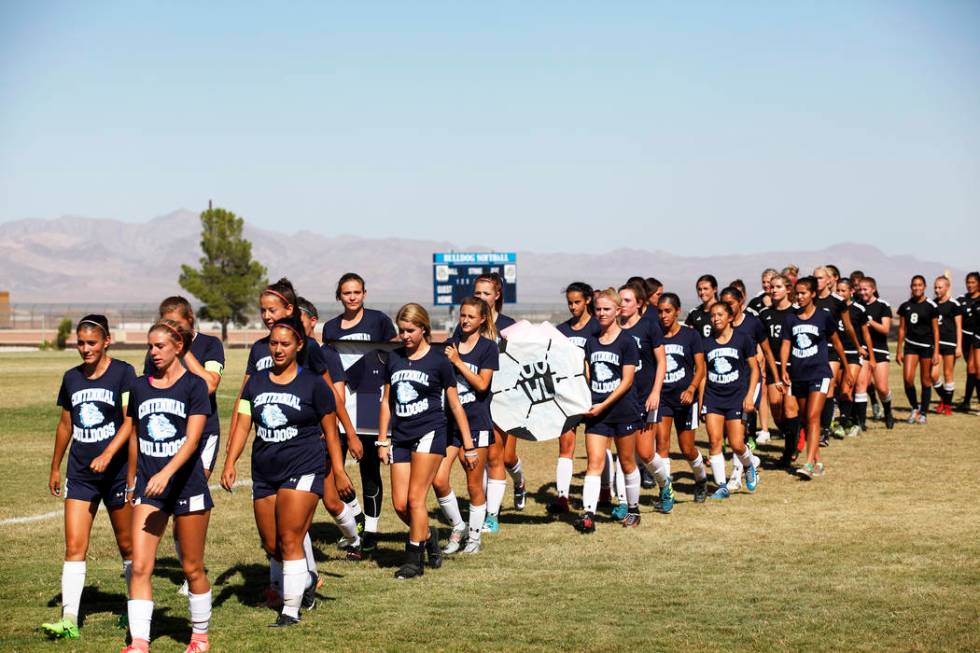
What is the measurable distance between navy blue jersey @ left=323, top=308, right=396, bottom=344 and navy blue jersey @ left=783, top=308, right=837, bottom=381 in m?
5.71

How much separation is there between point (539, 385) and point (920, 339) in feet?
36.8

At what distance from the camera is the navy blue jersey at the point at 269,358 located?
780 cm

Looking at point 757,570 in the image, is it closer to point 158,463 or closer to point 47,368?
point 158,463

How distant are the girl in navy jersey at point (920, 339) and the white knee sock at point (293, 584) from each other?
14392 millimetres

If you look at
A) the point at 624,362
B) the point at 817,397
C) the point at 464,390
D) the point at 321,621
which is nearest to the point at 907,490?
the point at 817,397

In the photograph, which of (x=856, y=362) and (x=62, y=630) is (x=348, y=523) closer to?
Answer: (x=62, y=630)

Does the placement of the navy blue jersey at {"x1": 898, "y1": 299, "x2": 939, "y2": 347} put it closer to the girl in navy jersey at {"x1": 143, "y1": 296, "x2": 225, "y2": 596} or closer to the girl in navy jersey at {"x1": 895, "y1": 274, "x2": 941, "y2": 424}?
the girl in navy jersey at {"x1": 895, "y1": 274, "x2": 941, "y2": 424}

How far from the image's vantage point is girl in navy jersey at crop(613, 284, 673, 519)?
35.9ft

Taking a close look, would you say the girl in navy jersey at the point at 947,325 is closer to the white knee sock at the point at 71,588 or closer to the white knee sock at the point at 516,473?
the white knee sock at the point at 516,473

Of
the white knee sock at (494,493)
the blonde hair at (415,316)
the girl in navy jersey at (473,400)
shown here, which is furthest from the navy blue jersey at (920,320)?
the blonde hair at (415,316)

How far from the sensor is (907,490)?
1256cm

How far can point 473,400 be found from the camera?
31.1 ft

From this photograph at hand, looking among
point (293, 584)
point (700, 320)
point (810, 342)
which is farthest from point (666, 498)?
point (293, 584)

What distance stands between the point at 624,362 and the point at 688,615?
334cm
